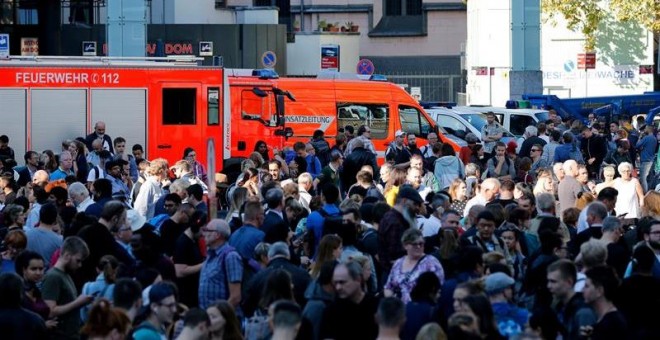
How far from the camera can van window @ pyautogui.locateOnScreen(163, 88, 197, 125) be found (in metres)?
28.9

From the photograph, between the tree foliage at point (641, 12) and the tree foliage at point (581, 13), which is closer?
the tree foliage at point (641, 12)

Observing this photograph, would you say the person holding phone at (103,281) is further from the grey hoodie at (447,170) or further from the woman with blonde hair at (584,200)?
the grey hoodie at (447,170)

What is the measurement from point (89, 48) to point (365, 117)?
21618mm

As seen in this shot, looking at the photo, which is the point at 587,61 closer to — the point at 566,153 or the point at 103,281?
the point at 566,153

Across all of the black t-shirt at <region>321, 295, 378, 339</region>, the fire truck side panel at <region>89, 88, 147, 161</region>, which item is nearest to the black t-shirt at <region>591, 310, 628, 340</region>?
the black t-shirt at <region>321, 295, 378, 339</region>

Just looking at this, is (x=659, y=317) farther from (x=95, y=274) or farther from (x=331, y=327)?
(x=95, y=274)

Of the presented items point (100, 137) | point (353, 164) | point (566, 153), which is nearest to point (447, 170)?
point (353, 164)

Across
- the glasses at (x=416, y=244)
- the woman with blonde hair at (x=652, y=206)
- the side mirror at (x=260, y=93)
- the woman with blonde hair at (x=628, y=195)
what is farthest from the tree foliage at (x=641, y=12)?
the glasses at (x=416, y=244)

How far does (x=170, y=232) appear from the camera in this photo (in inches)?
595

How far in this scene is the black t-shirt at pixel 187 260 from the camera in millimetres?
14195

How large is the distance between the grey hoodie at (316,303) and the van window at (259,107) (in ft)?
58.6

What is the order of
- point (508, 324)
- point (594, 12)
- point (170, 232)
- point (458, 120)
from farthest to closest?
point (594, 12), point (458, 120), point (170, 232), point (508, 324)

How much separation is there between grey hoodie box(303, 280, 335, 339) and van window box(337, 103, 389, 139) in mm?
19013

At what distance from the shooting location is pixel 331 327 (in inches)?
432
